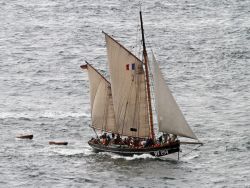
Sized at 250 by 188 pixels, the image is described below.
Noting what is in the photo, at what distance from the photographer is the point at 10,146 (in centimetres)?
11794

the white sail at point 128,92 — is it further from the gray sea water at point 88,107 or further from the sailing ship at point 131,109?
the gray sea water at point 88,107

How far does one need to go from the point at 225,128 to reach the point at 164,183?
28.3m

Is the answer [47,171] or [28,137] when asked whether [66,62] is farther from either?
[47,171]

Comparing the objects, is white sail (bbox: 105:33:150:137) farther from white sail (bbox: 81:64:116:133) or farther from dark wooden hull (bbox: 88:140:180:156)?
dark wooden hull (bbox: 88:140:180:156)

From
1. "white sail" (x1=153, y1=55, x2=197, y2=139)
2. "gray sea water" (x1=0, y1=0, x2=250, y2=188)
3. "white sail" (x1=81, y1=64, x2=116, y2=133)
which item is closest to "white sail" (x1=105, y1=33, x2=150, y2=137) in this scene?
"white sail" (x1=81, y1=64, x2=116, y2=133)

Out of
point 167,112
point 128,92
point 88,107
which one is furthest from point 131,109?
point 88,107

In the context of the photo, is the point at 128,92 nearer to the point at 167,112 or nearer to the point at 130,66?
the point at 130,66

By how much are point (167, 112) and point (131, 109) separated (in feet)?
19.4

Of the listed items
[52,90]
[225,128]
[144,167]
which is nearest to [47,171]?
[144,167]

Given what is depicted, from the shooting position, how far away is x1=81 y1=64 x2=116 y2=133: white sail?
381 ft

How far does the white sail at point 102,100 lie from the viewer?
116m

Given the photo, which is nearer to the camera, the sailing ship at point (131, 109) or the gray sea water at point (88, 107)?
the gray sea water at point (88, 107)

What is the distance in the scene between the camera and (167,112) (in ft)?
362

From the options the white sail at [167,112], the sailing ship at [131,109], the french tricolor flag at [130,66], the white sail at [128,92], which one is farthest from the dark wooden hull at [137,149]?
the french tricolor flag at [130,66]
